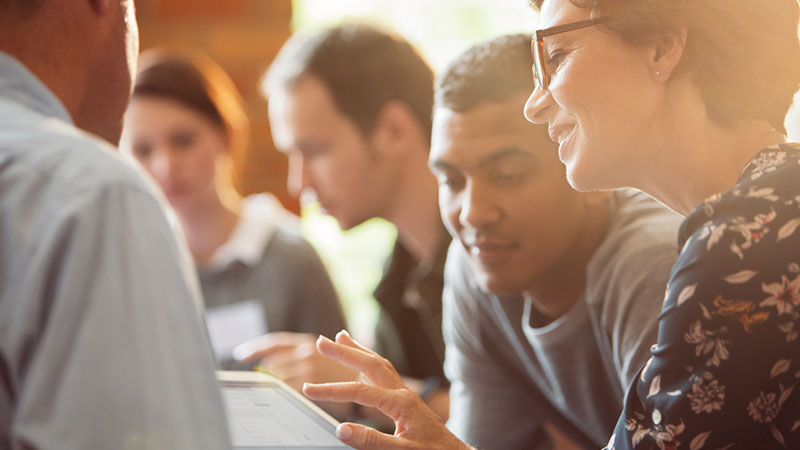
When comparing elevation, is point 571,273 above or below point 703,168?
below

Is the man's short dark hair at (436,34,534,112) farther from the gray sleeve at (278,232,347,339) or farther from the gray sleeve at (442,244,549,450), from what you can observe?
the gray sleeve at (278,232,347,339)

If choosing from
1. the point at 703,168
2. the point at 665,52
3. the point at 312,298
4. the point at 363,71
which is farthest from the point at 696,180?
the point at 312,298

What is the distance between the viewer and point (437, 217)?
194 centimetres

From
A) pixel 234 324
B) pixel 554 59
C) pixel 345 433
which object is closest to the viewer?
pixel 345 433

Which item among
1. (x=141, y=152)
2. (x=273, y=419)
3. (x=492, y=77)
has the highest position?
(x=492, y=77)

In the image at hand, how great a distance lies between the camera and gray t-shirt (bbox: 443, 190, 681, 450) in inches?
42.8

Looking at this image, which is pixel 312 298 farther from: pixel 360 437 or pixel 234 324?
pixel 360 437

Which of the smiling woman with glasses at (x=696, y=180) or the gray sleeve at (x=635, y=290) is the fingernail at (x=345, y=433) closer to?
the smiling woman with glasses at (x=696, y=180)

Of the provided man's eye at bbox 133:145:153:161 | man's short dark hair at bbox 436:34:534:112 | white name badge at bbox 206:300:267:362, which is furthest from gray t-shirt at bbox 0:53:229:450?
man's eye at bbox 133:145:153:161

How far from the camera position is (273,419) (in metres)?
0.90

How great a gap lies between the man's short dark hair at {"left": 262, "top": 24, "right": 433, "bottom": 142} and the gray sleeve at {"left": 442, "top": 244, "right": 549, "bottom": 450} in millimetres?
665

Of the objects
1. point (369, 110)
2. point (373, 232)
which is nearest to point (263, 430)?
point (369, 110)

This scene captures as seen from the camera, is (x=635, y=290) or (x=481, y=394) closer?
(x=635, y=290)

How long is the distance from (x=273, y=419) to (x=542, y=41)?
1.66 ft
